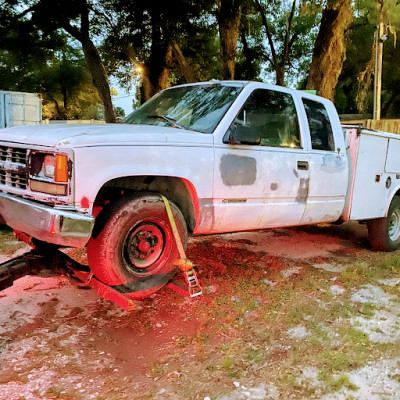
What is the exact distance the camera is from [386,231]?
19.9ft

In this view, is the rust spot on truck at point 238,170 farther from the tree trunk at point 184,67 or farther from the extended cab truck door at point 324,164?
the tree trunk at point 184,67

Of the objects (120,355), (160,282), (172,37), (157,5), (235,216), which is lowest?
(120,355)

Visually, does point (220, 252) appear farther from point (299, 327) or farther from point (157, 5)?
point (157, 5)

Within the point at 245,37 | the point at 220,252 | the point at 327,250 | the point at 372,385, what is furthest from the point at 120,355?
the point at 245,37

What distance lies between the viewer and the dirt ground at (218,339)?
9.02 feet

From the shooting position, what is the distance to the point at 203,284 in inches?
177

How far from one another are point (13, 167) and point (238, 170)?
1.96 meters

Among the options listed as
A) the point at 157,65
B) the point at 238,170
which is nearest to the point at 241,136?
the point at 238,170

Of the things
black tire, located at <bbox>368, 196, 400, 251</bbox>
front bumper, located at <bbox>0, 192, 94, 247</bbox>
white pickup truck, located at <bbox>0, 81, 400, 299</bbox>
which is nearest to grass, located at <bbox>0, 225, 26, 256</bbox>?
white pickup truck, located at <bbox>0, 81, 400, 299</bbox>

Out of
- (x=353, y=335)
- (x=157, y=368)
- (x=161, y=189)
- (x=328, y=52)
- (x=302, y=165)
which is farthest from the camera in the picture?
(x=328, y=52)

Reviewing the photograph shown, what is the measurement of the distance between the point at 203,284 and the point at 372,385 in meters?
2.02

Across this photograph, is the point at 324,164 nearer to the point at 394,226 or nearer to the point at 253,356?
the point at 394,226

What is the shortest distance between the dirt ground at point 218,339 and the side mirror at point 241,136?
1513mm

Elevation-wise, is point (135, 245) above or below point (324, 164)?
below
